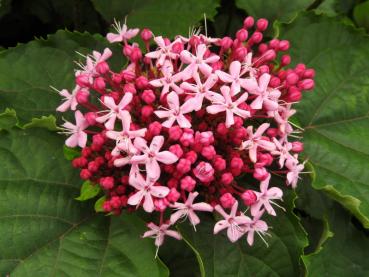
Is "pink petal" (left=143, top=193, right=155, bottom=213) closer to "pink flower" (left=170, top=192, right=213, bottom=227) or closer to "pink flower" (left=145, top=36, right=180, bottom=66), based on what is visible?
"pink flower" (left=170, top=192, right=213, bottom=227)

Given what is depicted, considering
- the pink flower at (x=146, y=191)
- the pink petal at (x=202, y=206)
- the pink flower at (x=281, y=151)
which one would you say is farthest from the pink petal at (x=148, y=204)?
the pink flower at (x=281, y=151)

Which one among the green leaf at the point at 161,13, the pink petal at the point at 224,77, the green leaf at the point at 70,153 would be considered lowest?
the green leaf at the point at 70,153

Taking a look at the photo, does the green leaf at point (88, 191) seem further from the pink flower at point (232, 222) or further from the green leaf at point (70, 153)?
the pink flower at point (232, 222)

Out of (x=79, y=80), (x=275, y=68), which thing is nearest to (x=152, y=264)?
(x=79, y=80)

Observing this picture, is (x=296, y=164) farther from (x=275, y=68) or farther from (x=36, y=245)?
(x=36, y=245)

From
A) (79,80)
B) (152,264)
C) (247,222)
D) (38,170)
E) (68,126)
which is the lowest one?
(152,264)

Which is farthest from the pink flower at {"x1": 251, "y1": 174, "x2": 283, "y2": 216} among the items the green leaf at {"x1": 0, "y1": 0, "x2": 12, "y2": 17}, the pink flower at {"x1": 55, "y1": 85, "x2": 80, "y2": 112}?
the green leaf at {"x1": 0, "y1": 0, "x2": 12, "y2": 17}
